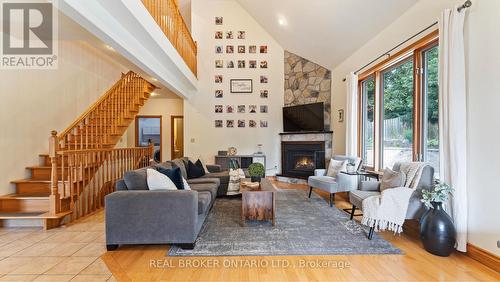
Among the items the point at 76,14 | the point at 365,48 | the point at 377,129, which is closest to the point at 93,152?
the point at 76,14

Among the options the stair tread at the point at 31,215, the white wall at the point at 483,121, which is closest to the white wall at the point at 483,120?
the white wall at the point at 483,121

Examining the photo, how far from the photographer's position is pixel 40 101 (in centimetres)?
452

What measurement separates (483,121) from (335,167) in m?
2.60

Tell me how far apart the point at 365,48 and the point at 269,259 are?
450cm

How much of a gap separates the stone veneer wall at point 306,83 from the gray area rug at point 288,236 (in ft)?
12.0

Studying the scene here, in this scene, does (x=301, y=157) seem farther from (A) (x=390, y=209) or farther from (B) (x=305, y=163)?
(A) (x=390, y=209)

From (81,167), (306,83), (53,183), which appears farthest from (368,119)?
(53,183)

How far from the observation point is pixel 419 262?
242 centimetres

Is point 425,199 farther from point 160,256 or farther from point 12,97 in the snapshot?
point 12,97

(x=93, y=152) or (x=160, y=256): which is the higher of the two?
(x=93, y=152)

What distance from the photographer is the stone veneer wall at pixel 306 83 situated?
689 centimetres

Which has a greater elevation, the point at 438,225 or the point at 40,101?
the point at 40,101

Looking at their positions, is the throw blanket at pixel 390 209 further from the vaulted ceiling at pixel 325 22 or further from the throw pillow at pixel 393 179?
the vaulted ceiling at pixel 325 22

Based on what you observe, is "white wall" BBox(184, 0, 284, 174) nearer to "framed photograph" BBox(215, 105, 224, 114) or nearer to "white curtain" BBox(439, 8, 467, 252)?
"framed photograph" BBox(215, 105, 224, 114)
